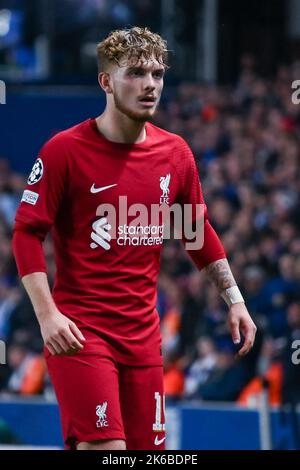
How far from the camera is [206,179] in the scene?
13.9 meters

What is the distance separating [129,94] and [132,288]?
2.71ft

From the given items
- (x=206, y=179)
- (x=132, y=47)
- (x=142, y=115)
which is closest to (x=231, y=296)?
(x=142, y=115)

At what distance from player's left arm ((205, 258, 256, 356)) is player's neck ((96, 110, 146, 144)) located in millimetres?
708

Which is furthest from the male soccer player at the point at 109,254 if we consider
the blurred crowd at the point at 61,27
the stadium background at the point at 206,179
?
the blurred crowd at the point at 61,27

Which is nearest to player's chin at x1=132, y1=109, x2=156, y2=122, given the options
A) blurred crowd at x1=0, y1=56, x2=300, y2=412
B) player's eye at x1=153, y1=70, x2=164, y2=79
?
player's eye at x1=153, y1=70, x2=164, y2=79

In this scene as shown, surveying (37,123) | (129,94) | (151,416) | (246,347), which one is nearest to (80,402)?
(151,416)

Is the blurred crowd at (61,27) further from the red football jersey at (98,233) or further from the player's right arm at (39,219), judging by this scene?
the player's right arm at (39,219)

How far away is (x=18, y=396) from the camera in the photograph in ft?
40.0

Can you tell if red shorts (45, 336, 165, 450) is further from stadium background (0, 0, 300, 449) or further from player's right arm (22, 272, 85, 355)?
stadium background (0, 0, 300, 449)

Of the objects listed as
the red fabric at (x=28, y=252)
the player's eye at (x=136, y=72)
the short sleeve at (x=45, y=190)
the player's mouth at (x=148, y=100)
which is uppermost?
the player's eye at (x=136, y=72)

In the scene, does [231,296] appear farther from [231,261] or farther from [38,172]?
[231,261]

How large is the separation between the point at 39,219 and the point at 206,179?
8156 millimetres

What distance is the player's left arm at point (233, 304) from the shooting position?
6.00 m

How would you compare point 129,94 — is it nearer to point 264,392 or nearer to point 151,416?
point 151,416
